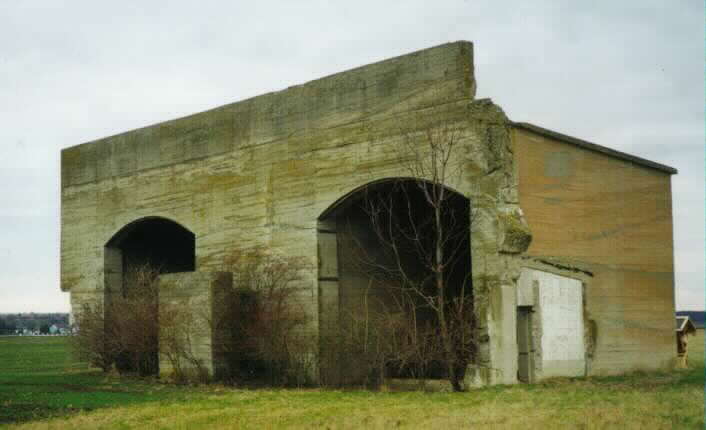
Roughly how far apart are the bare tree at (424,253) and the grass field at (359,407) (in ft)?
4.38

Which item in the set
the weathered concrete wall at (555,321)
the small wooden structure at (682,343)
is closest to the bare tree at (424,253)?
the weathered concrete wall at (555,321)

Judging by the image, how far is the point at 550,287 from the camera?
22.6m

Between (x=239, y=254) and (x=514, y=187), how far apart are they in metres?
7.82

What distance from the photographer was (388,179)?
19.8 m

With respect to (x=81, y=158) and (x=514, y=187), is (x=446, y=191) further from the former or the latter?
(x=81, y=158)

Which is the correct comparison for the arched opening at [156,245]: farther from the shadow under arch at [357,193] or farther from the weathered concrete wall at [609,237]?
the weathered concrete wall at [609,237]

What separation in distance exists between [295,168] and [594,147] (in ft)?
28.8

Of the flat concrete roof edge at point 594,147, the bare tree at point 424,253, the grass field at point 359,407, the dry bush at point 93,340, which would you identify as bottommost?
the grass field at point 359,407

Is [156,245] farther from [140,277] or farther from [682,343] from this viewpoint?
[682,343]

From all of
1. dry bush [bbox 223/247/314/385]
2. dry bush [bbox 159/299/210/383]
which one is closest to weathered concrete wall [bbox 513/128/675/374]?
dry bush [bbox 223/247/314/385]

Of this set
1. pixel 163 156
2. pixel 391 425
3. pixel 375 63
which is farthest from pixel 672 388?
pixel 163 156

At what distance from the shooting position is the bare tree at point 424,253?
18.1 meters

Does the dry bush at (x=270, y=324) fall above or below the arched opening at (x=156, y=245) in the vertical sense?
below

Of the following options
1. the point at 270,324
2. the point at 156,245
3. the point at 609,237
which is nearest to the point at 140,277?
the point at 156,245
